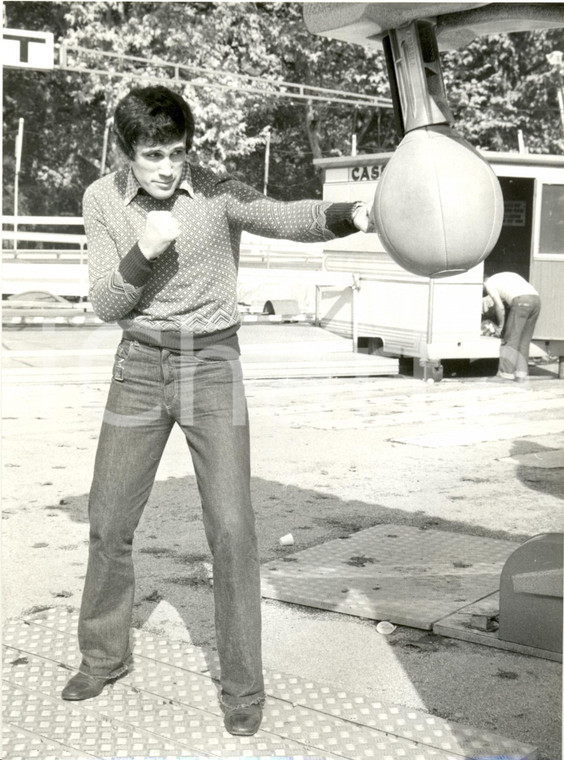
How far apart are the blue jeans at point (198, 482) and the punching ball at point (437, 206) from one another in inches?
27.0

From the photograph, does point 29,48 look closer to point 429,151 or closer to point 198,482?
point 429,151

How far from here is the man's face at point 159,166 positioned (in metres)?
3.28

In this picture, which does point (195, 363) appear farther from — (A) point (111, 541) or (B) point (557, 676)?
(B) point (557, 676)

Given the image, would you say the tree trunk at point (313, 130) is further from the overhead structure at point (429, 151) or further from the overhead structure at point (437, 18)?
the overhead structure at point (429, 151)

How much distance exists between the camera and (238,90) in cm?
1889

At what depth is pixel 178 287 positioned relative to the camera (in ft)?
11.0

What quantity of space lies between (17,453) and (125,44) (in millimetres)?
15642

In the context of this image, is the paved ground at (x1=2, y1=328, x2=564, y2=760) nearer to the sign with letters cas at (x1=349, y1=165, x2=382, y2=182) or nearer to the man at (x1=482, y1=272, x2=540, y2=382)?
the man at (x1=482, y1=272, x2=540, y2=382)

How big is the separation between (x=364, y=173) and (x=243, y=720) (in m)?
10.0

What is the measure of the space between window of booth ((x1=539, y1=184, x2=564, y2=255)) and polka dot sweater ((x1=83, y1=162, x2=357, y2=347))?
32.0ft

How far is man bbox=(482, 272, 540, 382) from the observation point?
12.1 metres

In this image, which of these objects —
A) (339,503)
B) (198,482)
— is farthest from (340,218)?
(339,503)

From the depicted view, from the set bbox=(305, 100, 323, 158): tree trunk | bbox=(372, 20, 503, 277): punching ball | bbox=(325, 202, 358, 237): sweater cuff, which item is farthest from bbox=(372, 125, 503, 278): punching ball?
bbox=(305, 100, 323, 158): tree trunk

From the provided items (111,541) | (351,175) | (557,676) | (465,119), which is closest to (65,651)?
(111,541)
